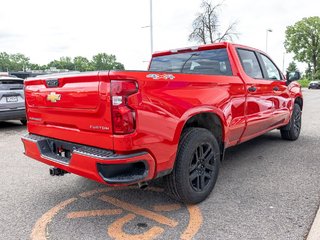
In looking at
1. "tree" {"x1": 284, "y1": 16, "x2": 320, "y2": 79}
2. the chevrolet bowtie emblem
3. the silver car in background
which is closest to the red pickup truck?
the chevrolet bowtie emblem

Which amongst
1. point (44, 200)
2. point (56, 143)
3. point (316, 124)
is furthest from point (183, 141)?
point (316, 124)

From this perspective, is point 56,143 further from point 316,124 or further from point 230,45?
point 316,124

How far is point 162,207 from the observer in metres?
3.32

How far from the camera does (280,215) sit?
120 inches

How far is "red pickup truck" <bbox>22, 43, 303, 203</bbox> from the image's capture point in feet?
8.44

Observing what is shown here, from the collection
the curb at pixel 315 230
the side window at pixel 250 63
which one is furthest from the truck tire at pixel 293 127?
the curb at pixel 315 230

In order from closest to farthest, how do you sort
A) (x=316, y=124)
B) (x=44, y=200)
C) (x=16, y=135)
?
(x=44, y=200) < (x=16, y=135) < (x=316, y=124)

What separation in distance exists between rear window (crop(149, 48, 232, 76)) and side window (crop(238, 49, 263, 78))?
30 cm

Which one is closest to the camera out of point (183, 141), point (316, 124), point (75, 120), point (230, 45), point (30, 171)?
point (75, 120)

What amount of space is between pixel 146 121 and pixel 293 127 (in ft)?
14.8

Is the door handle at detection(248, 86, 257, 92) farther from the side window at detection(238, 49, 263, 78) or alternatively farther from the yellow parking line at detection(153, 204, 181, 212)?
the yellow parking line at detection(153, 204, 181, 212)

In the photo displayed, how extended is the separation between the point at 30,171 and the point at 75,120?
7.34ft

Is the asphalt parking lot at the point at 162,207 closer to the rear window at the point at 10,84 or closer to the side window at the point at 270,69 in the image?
the side window at the point at 270,69

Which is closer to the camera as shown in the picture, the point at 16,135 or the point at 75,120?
the point at 75,120
